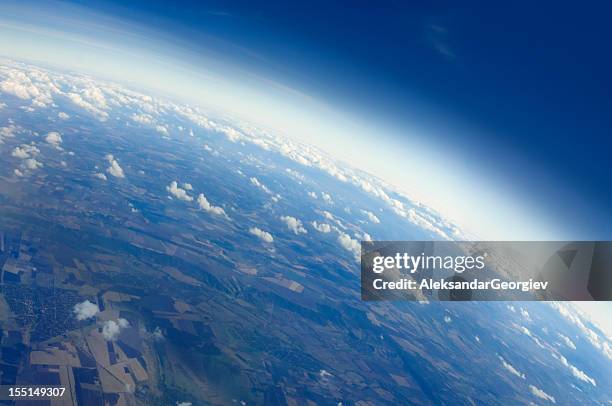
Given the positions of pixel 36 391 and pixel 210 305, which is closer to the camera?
pixel 36 391

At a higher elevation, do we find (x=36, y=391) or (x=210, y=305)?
(x=210, y=305)

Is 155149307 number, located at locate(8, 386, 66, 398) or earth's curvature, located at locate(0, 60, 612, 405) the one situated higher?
earth's curvature, located at locate(0, 60, 612, 405)

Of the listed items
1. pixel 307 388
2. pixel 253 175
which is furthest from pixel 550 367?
pixel 253 175

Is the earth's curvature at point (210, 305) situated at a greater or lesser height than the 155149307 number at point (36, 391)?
greater

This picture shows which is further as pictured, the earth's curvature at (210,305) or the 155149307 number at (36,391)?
the earth's curvature at (210,305)

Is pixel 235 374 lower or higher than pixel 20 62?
lower

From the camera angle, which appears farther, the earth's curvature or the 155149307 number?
the earth's curvature

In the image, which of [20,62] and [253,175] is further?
[20,62]

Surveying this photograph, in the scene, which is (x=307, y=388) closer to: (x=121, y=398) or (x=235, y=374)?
(x=235, y=374)
